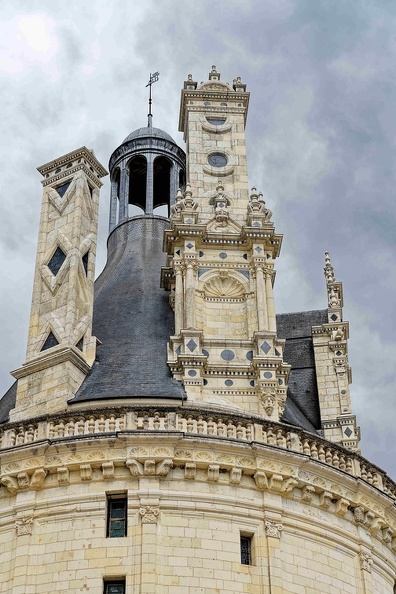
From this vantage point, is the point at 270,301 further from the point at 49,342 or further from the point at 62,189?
the point at 62,189

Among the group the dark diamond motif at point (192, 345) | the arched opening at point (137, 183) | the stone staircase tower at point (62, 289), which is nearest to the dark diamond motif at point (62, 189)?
the stone staircase tower at point (62, 289)

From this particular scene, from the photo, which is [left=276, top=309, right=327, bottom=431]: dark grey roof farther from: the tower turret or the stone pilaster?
the tower turret

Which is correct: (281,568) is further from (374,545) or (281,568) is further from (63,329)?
(63,329)

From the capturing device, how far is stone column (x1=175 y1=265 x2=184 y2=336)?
2844 cm

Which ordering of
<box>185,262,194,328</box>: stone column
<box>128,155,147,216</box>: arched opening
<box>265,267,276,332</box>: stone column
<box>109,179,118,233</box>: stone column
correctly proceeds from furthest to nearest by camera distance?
<box>128,155,147,216</box>: arched opening → <box>109,179,118,233</box>: stone column → <box>265,267,276,332</box>: stone column → <box>185,262,194,328</box>: stone column

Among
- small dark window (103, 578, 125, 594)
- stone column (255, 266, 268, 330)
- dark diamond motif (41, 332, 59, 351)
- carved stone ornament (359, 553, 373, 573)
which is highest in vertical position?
stone column (255, 266, 268, 330)

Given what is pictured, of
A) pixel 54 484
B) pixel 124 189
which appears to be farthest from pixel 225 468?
pixel 124 189

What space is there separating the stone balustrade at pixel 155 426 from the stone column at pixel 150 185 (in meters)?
12.9

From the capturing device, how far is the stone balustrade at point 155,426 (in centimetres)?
2405

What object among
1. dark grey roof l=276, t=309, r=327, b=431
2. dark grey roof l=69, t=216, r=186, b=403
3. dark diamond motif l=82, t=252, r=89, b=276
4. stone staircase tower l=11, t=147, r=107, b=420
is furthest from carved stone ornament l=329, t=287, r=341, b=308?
dark diamond motif l=82, t=252, r=89, b=276

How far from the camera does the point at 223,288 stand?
97.7 feet

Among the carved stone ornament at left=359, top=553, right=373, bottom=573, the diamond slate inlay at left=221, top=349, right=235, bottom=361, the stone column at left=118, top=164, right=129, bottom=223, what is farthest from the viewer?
the stone column at left=118, top=164, right=129, bottom=223

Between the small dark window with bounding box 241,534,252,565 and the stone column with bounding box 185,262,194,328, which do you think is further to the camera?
the stone column with bounding box 185,262,194,328

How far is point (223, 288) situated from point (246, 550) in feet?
28.8
